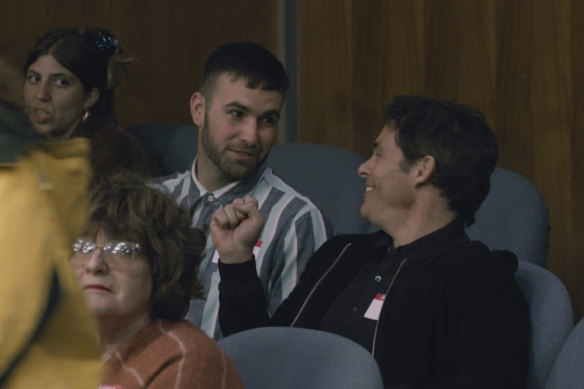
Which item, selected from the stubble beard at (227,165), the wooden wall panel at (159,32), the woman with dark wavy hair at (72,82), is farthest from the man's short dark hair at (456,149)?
the wooden wall panel at (159,32)

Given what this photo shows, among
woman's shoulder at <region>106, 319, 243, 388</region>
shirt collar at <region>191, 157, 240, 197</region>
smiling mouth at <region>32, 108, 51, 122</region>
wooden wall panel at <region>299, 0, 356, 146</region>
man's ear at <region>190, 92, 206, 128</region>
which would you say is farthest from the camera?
wooden wall panel at <region>299, 0, 356, 146</region>

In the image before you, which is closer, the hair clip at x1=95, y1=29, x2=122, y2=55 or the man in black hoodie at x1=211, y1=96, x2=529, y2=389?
the man in black hoodie at x1=211, y1=96, x2=529, y2=389

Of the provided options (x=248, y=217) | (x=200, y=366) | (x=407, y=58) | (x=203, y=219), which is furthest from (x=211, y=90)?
(x=200, y=366)

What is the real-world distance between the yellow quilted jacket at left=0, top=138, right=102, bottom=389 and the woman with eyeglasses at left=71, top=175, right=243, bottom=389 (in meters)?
0.63

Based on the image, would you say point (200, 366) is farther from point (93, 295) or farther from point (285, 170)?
point (285, 170)

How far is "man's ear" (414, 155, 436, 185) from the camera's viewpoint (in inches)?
79.1

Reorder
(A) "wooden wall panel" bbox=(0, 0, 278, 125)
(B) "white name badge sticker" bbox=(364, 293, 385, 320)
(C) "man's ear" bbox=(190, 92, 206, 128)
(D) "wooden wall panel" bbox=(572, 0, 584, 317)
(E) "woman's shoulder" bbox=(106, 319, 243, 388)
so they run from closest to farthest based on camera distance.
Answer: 1. (E) "woman's shoulder" bbox=(106, 319, 243, 388)
2. (B) "white name badge sticker" bbox=(364, 293, 385, 320)
3. (C) "man's ear" bbox=(190, 92, 206, 128)
4. (D) "wooden wall panel" bbox=(572, 0, 584, 317)
5. (A) "wooden wall panel" bbox=(0, 0, 278, 125)

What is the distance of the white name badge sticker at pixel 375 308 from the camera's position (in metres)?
1.90

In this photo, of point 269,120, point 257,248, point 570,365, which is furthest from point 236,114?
point 570,365

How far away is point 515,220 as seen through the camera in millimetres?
2252

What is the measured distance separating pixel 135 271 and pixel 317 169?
4.41 ft

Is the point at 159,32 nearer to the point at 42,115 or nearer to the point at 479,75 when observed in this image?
the point at 42,115

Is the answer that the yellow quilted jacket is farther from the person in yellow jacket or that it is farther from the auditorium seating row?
the auditorium seating row

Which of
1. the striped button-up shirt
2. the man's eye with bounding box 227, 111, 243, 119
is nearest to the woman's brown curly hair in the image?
the striped button-up shirt
